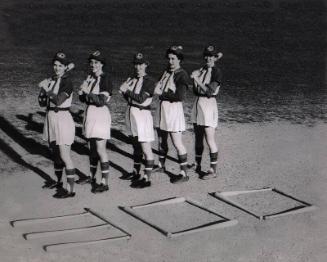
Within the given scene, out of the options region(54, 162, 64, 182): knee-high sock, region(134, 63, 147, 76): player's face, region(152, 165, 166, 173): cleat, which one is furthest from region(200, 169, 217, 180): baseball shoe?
region(54, 162, 64, 182): knee-high sock

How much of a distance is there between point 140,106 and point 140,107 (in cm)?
2

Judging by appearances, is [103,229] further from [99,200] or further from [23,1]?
[23,1]

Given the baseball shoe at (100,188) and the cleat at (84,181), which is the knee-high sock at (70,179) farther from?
the cleat at (84,181)

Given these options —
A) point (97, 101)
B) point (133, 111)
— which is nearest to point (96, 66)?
point (97, 101)

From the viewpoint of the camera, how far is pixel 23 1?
979 inches

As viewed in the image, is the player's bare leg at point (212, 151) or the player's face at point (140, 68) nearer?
the player's face at point (140, 68)

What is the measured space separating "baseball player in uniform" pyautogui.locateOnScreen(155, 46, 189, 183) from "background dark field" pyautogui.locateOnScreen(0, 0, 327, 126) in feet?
10.4

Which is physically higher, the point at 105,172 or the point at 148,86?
the point at 148,86

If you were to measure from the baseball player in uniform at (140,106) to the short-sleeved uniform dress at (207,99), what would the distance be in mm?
819

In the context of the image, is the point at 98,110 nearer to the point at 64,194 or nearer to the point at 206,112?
the point at 64,194

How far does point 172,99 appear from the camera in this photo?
8.95m

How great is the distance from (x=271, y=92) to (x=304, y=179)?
5403mm

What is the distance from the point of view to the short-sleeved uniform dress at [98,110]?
8391 mm

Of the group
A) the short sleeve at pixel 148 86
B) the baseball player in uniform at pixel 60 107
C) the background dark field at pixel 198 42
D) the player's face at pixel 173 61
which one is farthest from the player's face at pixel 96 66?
the background dark field at pixel 198 42
